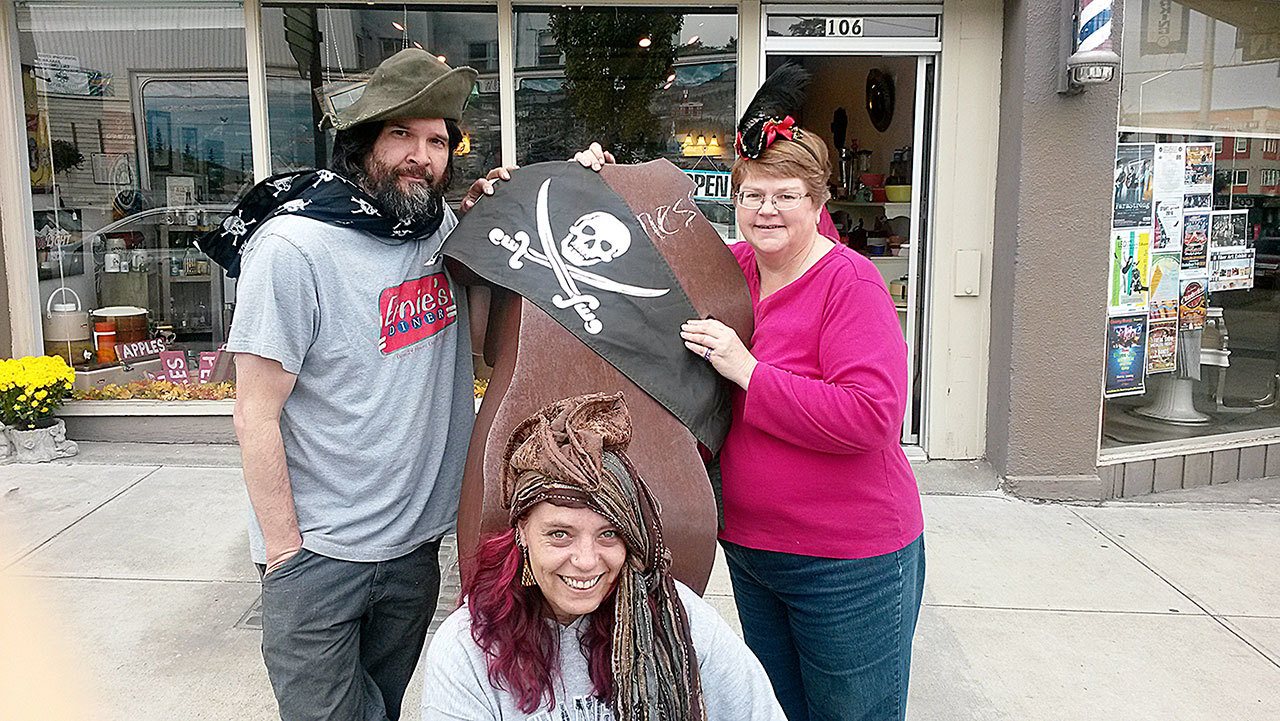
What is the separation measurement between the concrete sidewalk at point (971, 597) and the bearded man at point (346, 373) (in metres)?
1.12

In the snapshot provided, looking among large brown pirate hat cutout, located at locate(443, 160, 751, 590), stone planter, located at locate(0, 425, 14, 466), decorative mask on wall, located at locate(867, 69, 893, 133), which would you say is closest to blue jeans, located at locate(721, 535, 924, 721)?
large brown pirate hat cutout, located at locate(443, 160, 751, 590)

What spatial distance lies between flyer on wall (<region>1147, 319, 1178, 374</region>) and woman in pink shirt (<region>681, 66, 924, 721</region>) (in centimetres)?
382

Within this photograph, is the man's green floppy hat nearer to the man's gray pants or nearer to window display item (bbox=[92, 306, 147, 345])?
the man's gray pants

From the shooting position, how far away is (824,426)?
1876 mm

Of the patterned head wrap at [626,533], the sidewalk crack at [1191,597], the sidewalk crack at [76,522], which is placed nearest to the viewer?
the patterned head wrap at [626,533]

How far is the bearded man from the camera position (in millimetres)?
1959

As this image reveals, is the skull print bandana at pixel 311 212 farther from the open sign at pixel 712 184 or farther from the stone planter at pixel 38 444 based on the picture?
→ the stone planter at pixel 38 444

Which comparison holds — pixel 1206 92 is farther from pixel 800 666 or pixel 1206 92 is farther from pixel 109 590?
pixel 109 590

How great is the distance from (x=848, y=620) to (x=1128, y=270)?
152 inches

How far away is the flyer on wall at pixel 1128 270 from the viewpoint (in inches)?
199

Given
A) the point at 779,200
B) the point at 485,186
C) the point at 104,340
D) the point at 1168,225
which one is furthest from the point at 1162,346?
the point at 104,340

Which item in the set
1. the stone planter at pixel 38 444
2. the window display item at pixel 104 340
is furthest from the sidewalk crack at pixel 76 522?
the window display item at pixel 104 340

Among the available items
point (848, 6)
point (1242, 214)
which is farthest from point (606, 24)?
point (1242, 214)

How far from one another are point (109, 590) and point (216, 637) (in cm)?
66
